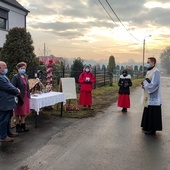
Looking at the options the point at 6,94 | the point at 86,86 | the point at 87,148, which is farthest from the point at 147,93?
the point at 86,86

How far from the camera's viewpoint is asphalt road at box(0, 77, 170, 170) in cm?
477

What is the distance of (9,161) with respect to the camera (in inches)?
191

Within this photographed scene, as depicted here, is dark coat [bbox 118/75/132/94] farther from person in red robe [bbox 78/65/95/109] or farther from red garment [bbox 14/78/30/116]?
red garment [bbox 14/78/30/116]

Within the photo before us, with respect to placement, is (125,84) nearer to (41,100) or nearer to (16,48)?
(41,100)

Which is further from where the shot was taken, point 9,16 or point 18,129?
point 9,16

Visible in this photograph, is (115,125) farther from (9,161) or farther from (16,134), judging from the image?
(9,161)

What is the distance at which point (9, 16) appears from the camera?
21.8 meters

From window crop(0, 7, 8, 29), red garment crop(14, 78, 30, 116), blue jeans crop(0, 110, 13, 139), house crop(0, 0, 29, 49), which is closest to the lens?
blue jeans crop(0, 110, 13, 139)

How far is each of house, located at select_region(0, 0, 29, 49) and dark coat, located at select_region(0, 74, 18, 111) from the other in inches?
628

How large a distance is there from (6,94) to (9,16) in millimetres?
17647

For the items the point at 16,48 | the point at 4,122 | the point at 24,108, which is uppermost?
the point at 16,48

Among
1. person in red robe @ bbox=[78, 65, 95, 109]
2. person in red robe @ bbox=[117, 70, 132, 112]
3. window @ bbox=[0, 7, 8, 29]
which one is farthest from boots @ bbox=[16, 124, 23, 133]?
window @ bbox=[0, 7, 8, 29]

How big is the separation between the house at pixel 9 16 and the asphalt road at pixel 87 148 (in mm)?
14851

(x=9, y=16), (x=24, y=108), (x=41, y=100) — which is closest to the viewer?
(x=24, y=108)
